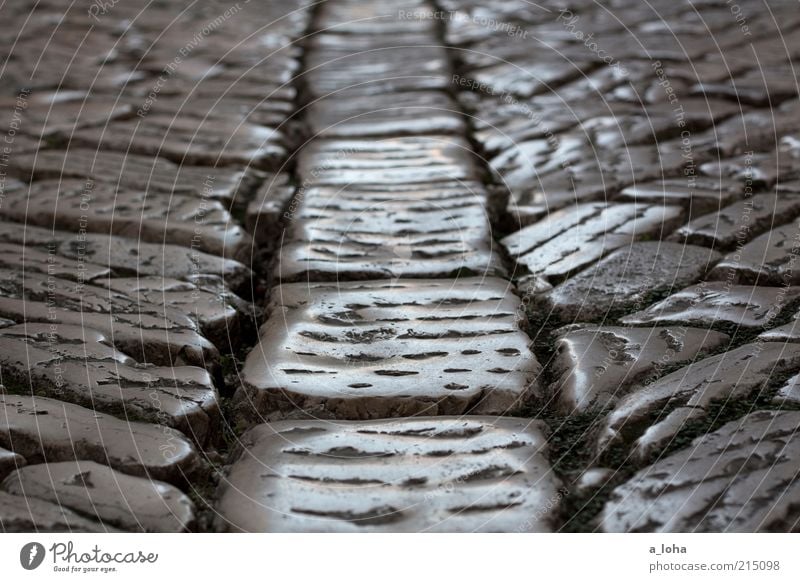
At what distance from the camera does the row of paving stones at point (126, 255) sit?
140 cm

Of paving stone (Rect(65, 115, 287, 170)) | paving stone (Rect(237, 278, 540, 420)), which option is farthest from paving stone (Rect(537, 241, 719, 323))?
paving stone (Rect(65, 115, 287, 170))

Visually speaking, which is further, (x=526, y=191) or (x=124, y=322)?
(x=526, y=191)

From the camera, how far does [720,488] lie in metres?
1.31

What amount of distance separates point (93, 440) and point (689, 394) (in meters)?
0.93

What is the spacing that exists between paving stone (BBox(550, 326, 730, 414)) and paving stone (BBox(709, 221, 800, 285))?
28 centimetres

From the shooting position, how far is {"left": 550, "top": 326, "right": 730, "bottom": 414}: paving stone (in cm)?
159

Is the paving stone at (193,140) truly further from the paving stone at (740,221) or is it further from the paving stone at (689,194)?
the paving stone at (740,221)

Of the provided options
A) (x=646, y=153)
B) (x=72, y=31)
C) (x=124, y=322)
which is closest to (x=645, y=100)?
(x=646, y=153)

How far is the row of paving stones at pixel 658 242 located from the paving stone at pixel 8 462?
80cm

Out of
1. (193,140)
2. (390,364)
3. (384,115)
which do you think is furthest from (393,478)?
(384,115)

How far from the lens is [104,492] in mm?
1340
